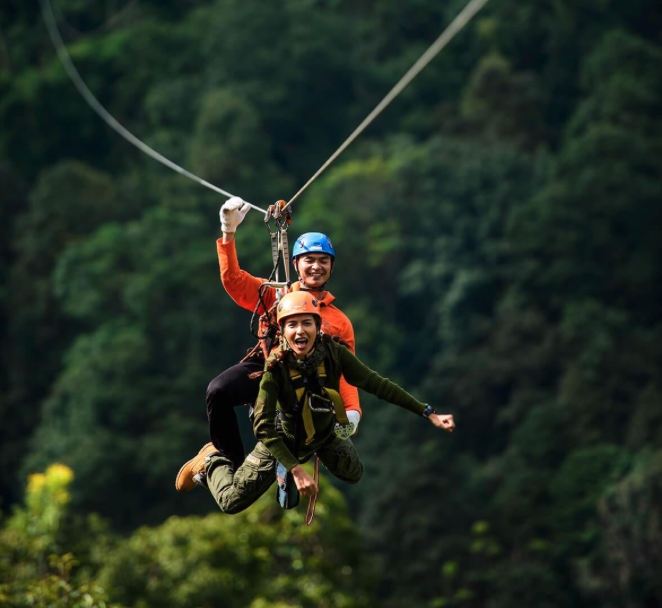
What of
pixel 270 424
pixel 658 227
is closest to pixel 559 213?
pixel 658 227

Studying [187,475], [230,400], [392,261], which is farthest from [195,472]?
[392,261]

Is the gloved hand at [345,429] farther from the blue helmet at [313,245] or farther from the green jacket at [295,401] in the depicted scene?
the blue helmet at [313,245]

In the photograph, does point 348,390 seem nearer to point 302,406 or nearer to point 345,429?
point 345,429

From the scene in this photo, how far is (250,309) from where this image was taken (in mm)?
6957

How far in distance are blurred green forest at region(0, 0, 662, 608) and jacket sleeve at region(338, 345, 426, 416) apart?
14.3m

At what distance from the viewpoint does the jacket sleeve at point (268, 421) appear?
Answer: 618 cm

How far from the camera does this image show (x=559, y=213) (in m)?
37.5

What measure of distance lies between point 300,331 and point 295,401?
36 centimetres

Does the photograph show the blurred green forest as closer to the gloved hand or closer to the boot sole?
the boot sole

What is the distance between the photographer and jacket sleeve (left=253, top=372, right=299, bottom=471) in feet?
20.3

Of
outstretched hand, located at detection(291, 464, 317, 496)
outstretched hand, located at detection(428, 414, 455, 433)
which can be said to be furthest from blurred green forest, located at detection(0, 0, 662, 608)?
outstretched hand, located at detection(291, 464, 317, 496)

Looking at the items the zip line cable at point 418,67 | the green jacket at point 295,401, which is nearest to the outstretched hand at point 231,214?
the zip line cable at point 418,67

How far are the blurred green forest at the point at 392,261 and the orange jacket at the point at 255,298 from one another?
13703 millimetres

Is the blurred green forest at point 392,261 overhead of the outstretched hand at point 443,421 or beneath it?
overhead
